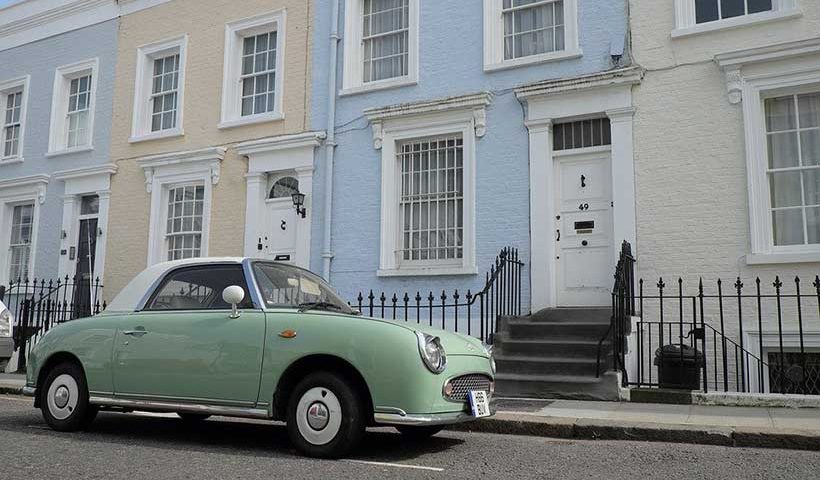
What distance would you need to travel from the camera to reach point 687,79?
1012cm

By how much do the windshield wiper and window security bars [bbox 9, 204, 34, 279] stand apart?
13.0m

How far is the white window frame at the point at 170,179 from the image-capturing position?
13984 millimetres

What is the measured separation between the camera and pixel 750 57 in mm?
9586

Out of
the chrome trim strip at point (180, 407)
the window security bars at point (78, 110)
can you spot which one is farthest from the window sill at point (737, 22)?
the window security bars at point (78, 110)

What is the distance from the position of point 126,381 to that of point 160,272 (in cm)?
103

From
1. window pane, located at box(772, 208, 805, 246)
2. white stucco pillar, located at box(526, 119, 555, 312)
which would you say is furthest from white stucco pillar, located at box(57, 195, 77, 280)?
window pane, located at box(772, 208, 805, 246)

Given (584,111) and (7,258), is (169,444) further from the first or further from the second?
(7,258)

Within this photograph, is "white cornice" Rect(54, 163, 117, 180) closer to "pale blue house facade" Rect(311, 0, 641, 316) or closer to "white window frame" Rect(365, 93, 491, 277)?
"pale blue house facade" Rect(311, 0, 641, 316)

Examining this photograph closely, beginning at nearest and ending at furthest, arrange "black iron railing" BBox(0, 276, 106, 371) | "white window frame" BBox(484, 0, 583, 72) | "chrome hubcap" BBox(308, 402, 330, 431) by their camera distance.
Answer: "chrome hubcap" BBox(308, 402, 330, 431), "white window frame" BBox(484, 0, 583, 72), "black iron railing" BBox(0, 276, 106, 371)

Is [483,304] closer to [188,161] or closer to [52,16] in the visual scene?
[188,161]

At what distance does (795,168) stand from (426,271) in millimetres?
5405

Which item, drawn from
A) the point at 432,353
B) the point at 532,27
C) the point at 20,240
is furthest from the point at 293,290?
the point at 20,240

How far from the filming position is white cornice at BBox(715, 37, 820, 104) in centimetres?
933

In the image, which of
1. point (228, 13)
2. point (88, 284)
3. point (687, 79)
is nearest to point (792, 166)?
point (687, 79)
